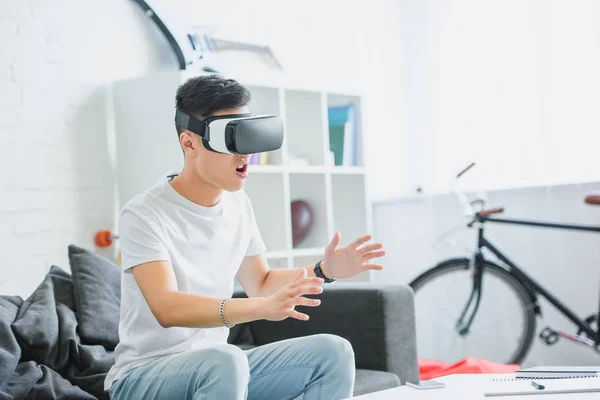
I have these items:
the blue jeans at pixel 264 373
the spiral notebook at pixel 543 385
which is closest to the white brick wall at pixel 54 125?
the blue jeans at pixel 264 373

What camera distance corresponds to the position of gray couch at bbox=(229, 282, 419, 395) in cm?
260

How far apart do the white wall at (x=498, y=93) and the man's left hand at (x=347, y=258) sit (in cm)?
223

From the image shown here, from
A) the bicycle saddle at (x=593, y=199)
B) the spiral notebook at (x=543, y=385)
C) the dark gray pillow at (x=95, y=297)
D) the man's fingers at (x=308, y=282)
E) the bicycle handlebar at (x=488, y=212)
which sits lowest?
the spiral notebook at (x=543, y=385)

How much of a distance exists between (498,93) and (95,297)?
2.64 metres

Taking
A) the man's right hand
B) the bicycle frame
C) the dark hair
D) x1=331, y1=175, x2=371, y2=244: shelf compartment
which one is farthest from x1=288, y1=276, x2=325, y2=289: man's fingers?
x1=331, y1=175, x2=371, y2=244: shelf compartment

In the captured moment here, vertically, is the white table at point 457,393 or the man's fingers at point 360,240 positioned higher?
the man's fingers at point 360,240

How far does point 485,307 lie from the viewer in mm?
4207

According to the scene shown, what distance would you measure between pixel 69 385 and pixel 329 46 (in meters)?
2.95

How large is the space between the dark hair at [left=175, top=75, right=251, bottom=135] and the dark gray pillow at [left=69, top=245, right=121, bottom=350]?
745 millimetres

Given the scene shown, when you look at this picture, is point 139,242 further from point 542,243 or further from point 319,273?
point 542,243

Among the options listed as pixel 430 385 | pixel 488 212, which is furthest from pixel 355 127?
pixel 430 385

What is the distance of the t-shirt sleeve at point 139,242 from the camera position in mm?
1847

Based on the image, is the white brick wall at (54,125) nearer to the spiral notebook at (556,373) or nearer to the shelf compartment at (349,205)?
the shelf compartment at (349,205)

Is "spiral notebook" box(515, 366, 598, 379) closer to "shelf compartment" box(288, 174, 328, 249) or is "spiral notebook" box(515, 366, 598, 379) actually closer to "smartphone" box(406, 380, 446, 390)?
"smartphone" box(406, 380, 446, 390)
